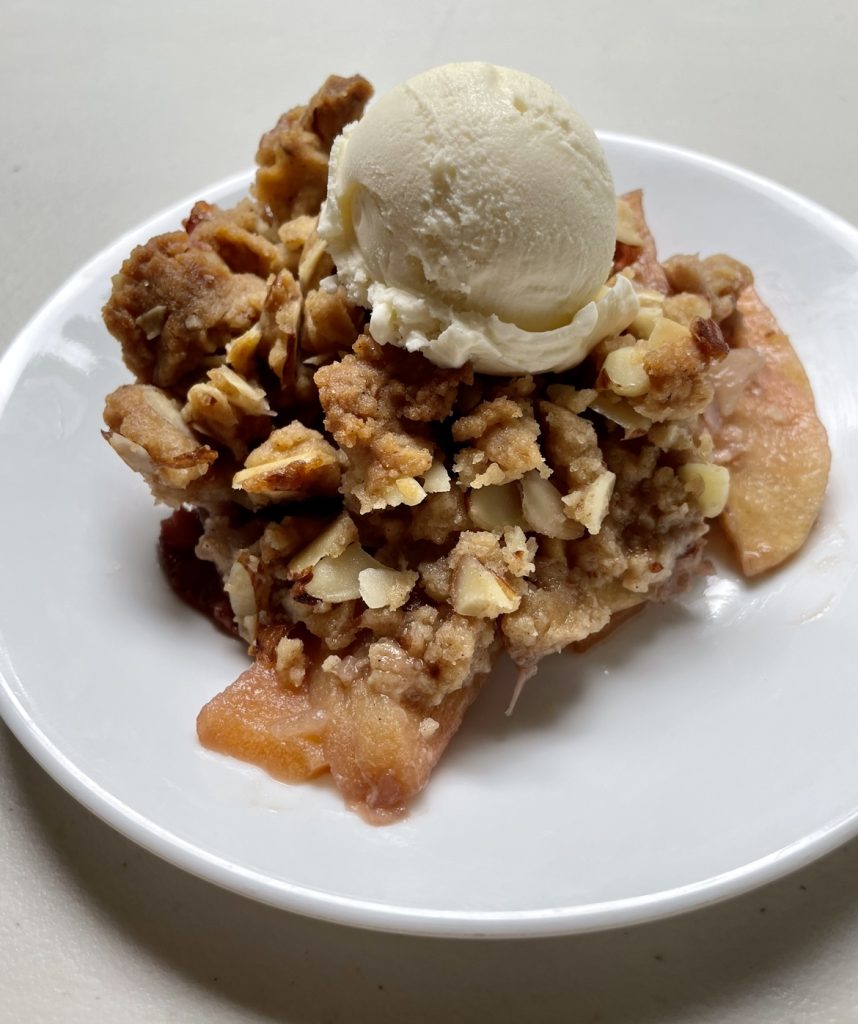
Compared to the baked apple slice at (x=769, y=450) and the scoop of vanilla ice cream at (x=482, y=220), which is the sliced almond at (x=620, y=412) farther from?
the baked apple slice at (x=769, y=450)

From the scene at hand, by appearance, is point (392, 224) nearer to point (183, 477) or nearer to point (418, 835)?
point (183, 477)

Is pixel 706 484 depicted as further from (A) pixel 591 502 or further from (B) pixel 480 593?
(B) pixel 480 593

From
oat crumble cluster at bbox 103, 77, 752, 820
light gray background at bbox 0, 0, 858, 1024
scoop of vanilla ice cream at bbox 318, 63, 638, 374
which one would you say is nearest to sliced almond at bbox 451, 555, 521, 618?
oat crumble cluster at bbox 103, 77, 752, 820

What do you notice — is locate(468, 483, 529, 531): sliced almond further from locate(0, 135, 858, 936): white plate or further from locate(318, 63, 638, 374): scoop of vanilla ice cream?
locate(0, 135, 858, 936): white plate

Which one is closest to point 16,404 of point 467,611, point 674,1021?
point 467,611

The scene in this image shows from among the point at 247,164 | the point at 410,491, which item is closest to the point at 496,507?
the point at 410,491

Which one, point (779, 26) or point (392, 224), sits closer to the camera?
point (392, 224)

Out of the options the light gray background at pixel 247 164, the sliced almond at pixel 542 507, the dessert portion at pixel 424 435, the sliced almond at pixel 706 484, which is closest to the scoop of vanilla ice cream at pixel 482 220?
the dessert portion at pixel 424 435
